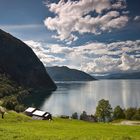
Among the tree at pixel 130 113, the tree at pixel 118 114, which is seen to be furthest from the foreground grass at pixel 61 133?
the tree at pixel 118 114

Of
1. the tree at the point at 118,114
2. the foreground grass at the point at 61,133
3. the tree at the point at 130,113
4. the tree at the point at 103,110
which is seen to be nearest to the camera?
the foreground grass at the point at 61,133

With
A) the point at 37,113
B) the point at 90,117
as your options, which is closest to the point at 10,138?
the point at 37,113

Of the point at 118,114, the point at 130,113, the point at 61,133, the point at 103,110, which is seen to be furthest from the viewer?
the point at 118,114

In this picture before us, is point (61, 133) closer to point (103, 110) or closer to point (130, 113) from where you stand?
point (103, 110)

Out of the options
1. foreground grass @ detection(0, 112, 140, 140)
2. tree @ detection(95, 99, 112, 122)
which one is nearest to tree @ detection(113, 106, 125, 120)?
tree @ detection(95, 99, 112, 122)

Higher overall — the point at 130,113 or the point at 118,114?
the point at 130,113

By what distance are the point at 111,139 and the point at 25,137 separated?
9.14 meters

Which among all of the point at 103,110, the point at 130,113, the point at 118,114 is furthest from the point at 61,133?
the point at 118,114

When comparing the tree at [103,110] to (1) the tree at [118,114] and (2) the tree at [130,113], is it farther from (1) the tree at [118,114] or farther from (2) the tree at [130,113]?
(2) the tree at [130,113]

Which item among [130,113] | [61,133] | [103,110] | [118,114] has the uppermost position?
[103,110]

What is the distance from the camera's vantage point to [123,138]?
31.5 m

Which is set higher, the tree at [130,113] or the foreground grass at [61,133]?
the tree at [130,113]

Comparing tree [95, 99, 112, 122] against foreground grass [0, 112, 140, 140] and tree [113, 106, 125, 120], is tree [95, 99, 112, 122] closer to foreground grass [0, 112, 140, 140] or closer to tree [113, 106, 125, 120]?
tree [113, 106, 125, 120]

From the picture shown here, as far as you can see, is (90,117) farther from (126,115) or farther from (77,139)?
(77,139)
